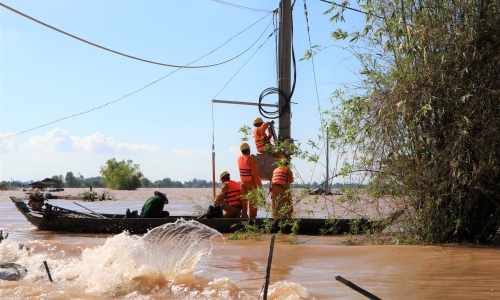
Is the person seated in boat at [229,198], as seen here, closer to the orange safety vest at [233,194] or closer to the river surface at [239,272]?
the orange safety vest at [233,194]

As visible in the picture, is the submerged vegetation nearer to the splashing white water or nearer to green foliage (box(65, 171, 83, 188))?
the splashing white water

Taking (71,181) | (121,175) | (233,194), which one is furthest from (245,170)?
(71,181)

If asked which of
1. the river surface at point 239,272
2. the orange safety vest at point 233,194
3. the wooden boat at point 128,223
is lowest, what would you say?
the river surface at point 239,272

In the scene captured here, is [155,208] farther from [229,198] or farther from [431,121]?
[431,121]

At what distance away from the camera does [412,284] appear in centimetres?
695

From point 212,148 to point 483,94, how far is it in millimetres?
7362

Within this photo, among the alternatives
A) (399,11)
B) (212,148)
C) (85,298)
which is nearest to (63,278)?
(85,298)

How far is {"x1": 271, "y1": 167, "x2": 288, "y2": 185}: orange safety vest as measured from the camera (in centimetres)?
1278

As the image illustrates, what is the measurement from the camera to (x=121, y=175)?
8562 centimetres

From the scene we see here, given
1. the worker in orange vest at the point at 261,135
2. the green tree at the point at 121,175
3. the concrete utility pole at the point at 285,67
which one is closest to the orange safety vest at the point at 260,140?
the worker in orange vest at the point at 261,135

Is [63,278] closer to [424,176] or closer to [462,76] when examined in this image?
[424,176]

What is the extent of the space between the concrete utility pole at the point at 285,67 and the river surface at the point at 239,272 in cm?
491

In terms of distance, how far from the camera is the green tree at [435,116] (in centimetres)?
923

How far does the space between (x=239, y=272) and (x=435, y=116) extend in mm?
3984
